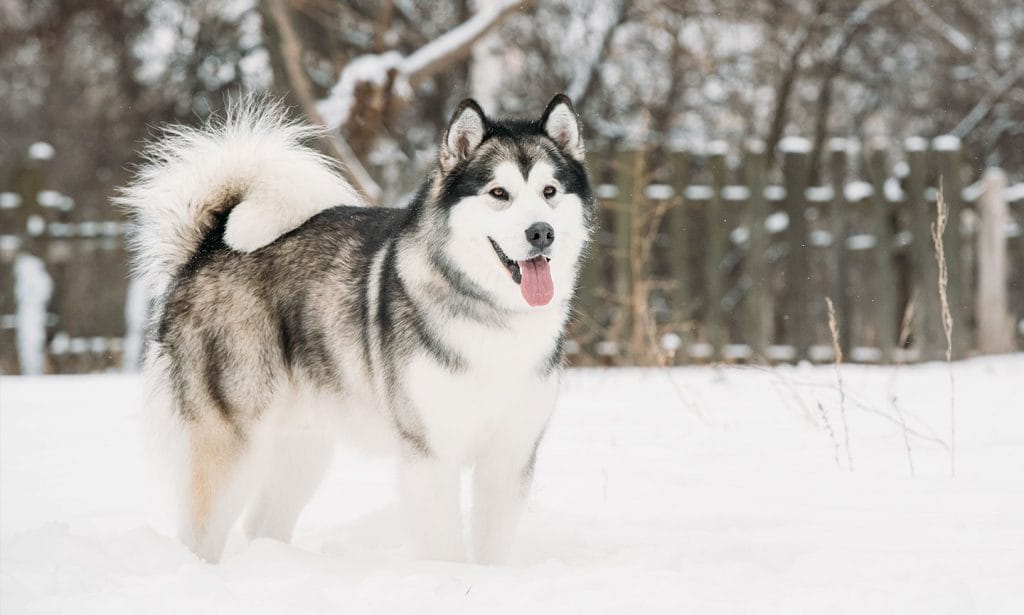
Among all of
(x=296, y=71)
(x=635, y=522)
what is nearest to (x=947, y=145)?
(x=296, y=71)

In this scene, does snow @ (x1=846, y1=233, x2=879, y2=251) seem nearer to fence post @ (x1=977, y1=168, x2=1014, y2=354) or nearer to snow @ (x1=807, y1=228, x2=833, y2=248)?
snow @ (x1=807, y1=228, x2=833, y2=248)

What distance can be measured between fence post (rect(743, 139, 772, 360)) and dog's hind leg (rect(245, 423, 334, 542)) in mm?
4737

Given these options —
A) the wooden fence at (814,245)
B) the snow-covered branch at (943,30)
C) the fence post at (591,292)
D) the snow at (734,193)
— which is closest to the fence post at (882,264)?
the wooden fence at (814,245)

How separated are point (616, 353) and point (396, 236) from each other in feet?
15.3

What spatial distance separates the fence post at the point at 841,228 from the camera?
783cm

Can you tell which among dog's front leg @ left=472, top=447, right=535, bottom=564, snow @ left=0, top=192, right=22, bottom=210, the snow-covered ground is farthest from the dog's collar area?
snow @ left=0, top=192, right=22, bottom=210

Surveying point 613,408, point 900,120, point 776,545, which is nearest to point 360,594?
point 776,545

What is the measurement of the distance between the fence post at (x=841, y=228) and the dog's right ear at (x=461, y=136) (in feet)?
17.5

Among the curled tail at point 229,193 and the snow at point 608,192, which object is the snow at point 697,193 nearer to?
the snow at point 608,192

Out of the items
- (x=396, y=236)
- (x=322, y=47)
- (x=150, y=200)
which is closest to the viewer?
(x=396, y=236)

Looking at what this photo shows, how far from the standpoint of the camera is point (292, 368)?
10.8ft

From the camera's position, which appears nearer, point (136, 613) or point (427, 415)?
point (136, 613)

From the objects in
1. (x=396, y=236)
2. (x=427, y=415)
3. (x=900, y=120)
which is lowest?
(x=427, y=415)

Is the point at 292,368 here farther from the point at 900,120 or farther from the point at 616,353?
the point at 900,120
